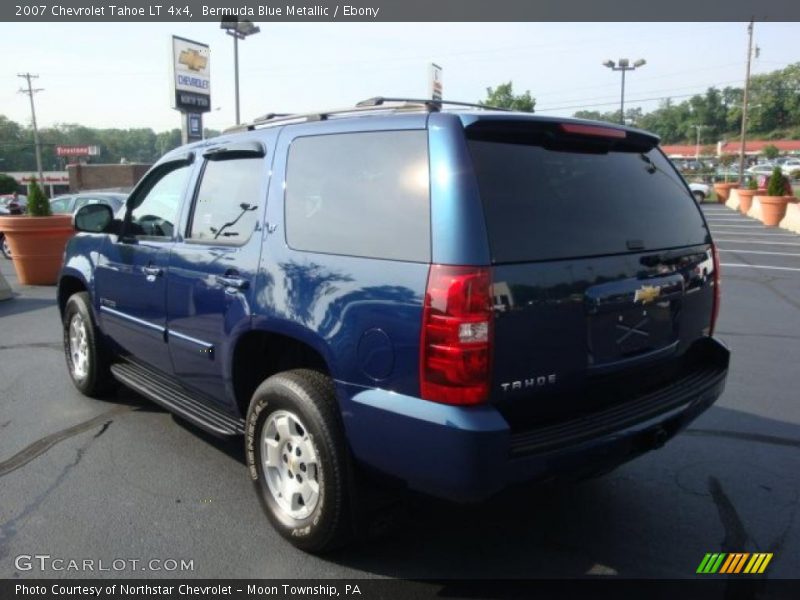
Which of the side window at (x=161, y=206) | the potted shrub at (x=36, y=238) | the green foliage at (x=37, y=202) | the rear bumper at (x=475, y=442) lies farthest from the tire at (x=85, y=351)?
the green foliage at (x=37, y=202)

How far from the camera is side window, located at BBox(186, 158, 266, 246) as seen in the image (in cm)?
340

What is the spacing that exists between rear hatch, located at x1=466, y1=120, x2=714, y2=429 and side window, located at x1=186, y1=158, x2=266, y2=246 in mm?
1339

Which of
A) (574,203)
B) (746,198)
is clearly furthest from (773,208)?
(574,203)

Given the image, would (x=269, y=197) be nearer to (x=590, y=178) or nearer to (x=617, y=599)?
(x=590, y=178)

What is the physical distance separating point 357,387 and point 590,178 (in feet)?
4.62

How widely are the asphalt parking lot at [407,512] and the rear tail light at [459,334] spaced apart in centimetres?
52

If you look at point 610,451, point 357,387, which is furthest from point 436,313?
point 610,451

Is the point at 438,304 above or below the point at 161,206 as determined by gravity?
below

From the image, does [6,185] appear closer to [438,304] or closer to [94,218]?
[94,218]

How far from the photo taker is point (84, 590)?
2.79 m

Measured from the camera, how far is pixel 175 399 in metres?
3.95
